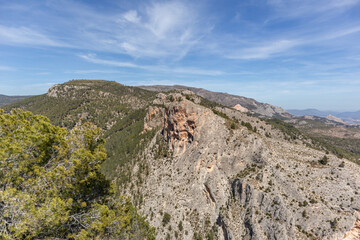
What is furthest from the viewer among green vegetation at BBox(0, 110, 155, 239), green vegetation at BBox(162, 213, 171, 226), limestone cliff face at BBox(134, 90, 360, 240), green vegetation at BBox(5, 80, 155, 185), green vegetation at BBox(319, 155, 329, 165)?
green vegetation at BBox(5, 80, 155, 185)

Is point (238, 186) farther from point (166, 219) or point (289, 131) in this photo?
point (289, 131)

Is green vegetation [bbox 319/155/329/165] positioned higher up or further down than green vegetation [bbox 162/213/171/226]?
higher up

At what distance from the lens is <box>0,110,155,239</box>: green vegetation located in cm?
1192

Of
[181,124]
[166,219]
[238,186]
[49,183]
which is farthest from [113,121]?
[49,183]

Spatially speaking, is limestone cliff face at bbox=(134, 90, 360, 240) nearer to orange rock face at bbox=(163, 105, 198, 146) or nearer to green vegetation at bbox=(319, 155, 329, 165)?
orange rock face at bbox=(163, 105, 198, 146)

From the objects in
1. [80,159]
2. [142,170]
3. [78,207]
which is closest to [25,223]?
[78,207]

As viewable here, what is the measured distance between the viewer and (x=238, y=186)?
45.0m

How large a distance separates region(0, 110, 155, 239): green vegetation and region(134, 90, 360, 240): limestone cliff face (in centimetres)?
3228

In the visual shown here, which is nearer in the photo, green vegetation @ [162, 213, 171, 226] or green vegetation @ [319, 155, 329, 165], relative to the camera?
green vegetation @ [319, 155, 329, 165]

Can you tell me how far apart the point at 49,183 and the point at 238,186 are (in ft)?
140

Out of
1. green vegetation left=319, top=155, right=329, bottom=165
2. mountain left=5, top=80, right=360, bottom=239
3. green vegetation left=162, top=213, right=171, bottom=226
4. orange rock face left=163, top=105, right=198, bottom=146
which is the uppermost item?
orange rock face left=163, top=105, right=198, bottom=146

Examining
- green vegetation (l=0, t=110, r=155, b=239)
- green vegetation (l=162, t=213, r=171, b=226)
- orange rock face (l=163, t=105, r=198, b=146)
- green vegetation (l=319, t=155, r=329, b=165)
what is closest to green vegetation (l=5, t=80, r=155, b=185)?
orange rock face (l=163, t=105, r=198, b=146)

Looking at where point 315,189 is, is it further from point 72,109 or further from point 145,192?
point 72,109

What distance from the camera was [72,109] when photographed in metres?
171
